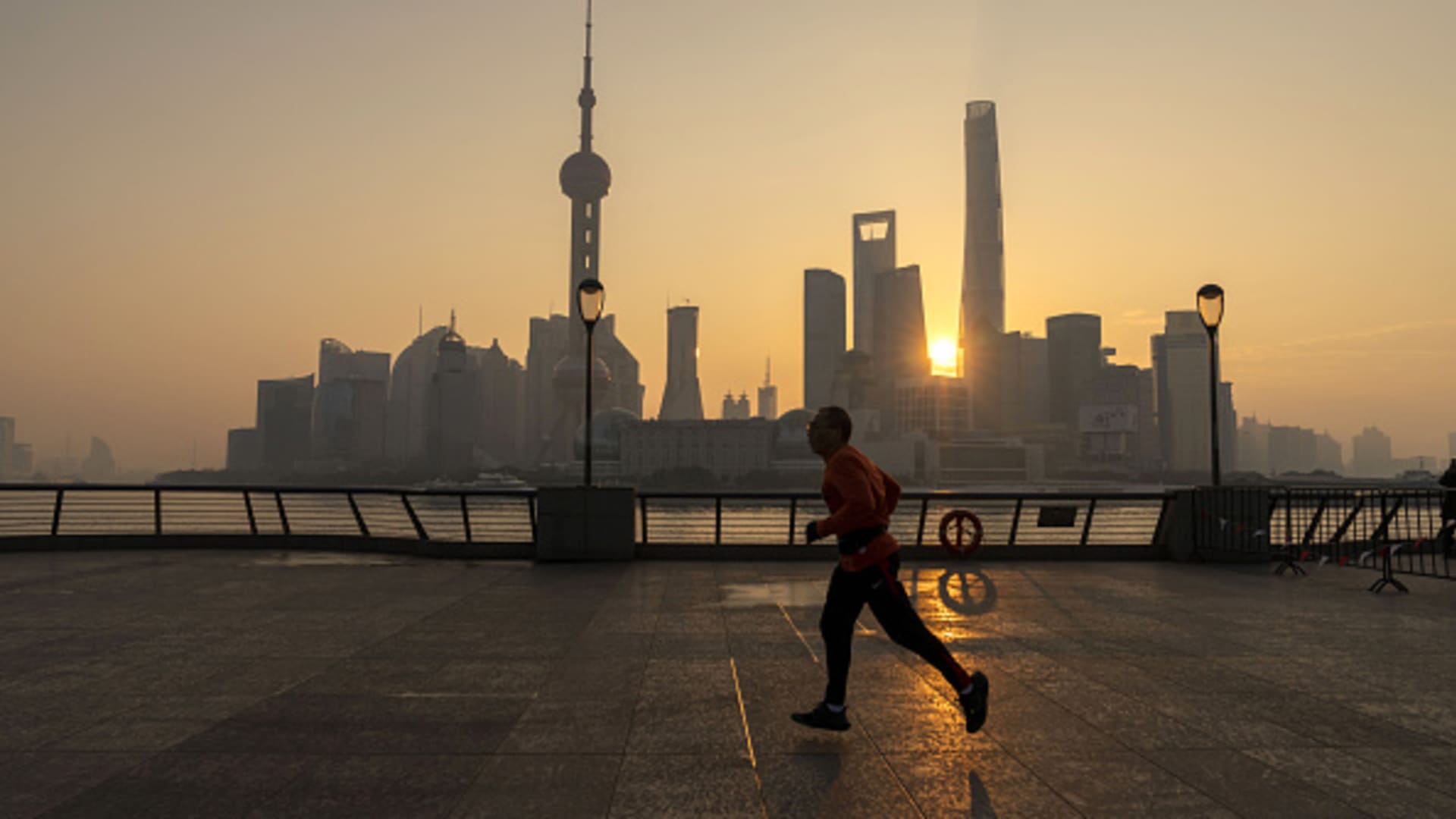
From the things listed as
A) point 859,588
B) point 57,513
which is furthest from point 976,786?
point 57,513

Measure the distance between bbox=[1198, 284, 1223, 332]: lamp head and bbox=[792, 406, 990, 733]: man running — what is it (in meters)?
13.7

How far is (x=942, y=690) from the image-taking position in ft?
19.8

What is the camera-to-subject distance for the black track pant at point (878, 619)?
498 centimetres

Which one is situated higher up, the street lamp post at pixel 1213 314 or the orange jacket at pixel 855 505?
the street lamp post at pixel 1213 314

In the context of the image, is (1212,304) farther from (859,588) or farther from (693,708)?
(693,708)

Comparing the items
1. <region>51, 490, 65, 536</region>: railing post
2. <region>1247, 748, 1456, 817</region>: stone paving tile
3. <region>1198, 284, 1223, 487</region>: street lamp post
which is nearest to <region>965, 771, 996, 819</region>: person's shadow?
<region>1247, 748, 1456, 817</region>: stone paving tile

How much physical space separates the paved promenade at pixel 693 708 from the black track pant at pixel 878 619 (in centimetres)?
38

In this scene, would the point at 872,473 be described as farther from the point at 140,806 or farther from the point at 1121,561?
the point at 1121,561

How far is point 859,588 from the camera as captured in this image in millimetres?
5105

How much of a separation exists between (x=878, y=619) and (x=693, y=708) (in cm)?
144

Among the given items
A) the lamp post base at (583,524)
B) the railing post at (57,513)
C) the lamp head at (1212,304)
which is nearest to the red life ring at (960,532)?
the lamp post base at (583,524)

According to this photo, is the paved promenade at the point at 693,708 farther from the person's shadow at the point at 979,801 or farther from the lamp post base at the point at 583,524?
the lamp post base at the point at 583,524

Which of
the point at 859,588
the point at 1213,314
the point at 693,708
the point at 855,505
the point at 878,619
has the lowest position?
the point at 693,708

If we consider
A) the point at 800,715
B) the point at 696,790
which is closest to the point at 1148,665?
the point at 800,715
